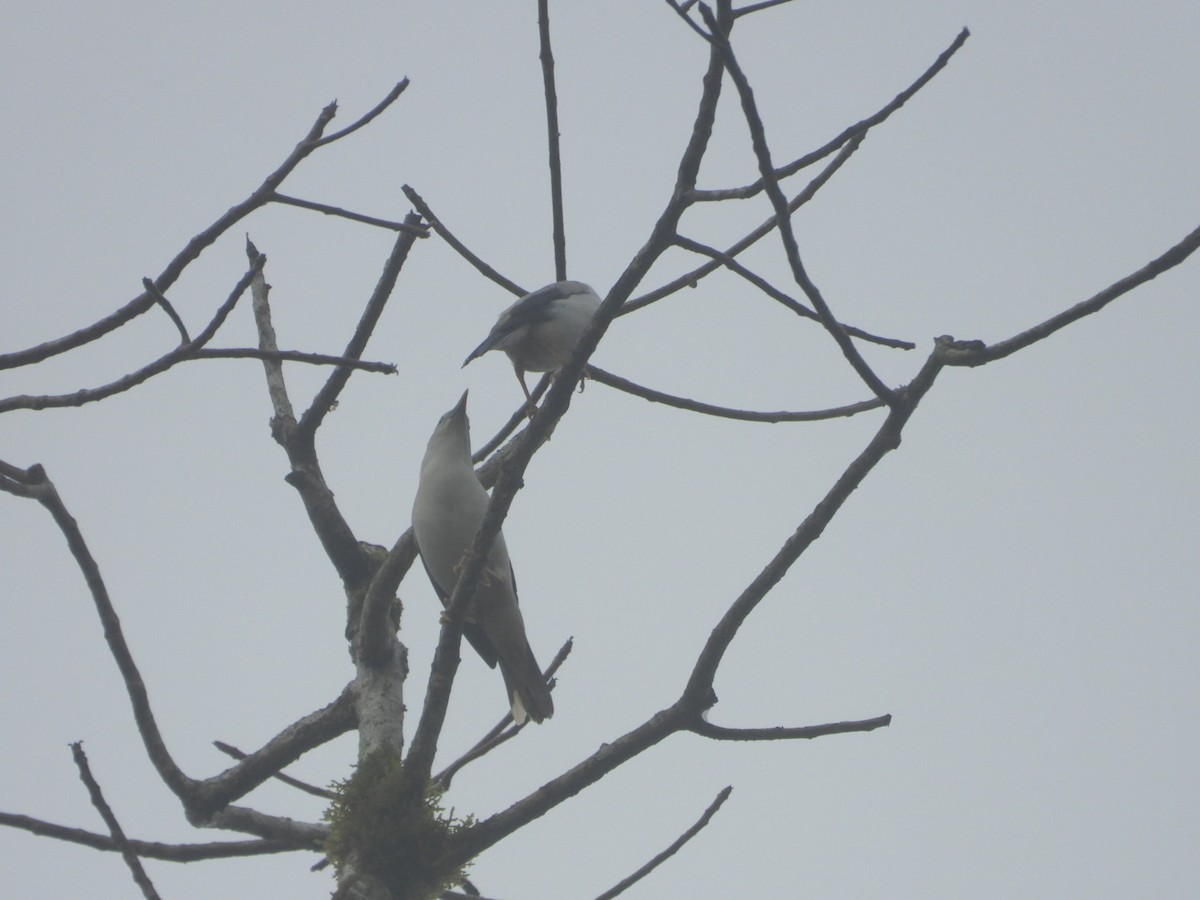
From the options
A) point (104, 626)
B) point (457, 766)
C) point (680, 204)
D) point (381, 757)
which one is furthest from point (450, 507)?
point (680, 204)

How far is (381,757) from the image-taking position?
362 centimetres

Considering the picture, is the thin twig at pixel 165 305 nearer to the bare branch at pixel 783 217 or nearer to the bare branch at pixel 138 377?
the bare branch at pixel 138 377

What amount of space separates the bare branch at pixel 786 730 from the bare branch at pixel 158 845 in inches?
57.1

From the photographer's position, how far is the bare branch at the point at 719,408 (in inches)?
127

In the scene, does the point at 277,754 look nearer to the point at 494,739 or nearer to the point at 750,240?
the point at 494,739

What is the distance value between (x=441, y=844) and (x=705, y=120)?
86.1 inches

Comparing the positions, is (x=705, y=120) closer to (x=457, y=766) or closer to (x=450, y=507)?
(x=457, y=766)

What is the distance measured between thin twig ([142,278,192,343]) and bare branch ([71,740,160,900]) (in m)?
1.02

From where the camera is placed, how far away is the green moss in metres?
3.47

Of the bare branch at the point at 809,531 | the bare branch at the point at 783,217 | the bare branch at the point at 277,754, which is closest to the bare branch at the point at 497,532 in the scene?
the bare branch at the point at 809,531

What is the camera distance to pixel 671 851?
3.47 metres

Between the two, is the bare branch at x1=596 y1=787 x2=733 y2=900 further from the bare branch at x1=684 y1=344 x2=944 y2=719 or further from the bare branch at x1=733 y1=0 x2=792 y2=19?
the bare branch at x1=733 y1=0 x2=792 y2=19

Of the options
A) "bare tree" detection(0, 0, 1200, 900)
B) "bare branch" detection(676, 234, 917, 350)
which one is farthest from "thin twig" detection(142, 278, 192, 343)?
"bare branch" detection(676, 234, 917, 350)

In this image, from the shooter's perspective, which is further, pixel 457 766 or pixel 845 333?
pixel 457 766
